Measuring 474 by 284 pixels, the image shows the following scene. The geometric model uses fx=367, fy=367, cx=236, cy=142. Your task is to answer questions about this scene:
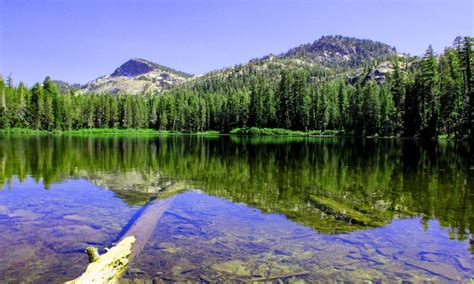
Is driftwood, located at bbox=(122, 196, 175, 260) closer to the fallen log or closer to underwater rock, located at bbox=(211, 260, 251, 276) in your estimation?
underwater rock, located at bbox=(211, 260, 251, 276)

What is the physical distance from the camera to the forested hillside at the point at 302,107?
86.8 m

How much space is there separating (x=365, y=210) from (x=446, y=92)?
84.1 m

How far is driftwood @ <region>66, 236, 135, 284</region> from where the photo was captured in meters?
8.08

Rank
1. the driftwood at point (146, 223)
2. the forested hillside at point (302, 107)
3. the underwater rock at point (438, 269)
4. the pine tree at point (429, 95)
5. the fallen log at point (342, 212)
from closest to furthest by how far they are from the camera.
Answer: the underwater rock at point (438, 269) → the driftwood at point (146, 223) → the fallen log at point (342, 212) → the forested hillside at point (302, 107) → the pine tree at point (429, 95)

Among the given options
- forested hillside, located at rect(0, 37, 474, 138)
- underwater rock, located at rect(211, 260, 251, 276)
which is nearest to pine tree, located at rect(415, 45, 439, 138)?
forested hillside, located at rect(0, 37, 474, 138)

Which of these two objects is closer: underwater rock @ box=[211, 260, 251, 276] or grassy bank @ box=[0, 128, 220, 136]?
underwater rock @ box=[211, 260, 251, 276]

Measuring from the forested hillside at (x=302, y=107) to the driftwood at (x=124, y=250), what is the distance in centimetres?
7950

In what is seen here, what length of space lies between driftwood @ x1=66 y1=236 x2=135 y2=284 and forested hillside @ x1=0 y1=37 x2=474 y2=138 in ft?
274

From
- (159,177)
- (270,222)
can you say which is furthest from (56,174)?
(270,222)

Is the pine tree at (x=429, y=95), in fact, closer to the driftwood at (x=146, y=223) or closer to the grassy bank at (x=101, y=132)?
the grassy bank at (x=101, y=132)

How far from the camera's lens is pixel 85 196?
19.3 m

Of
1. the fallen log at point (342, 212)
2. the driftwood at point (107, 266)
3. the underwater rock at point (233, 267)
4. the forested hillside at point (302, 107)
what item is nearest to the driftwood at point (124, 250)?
the driftwood at point (107, 266)

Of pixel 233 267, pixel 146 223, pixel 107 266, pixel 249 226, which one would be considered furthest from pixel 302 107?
pixel 107 266

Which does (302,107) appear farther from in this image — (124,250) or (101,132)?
(124,250)
